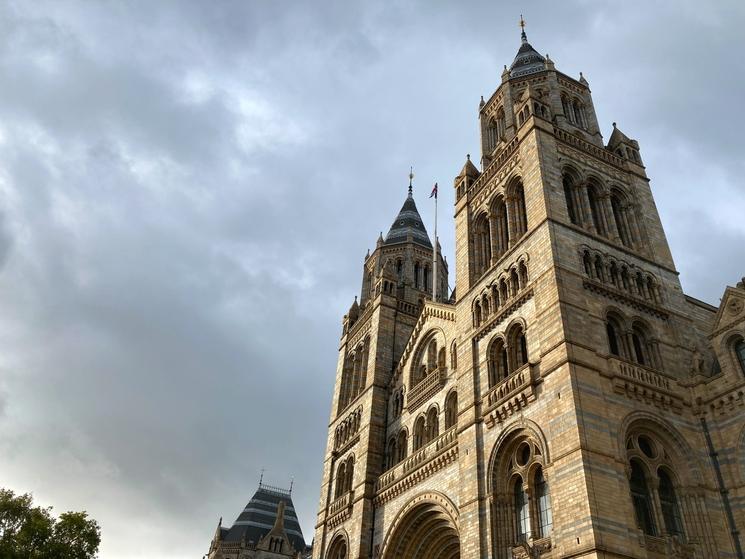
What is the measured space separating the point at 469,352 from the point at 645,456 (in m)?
8.87

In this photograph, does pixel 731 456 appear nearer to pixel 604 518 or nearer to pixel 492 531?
pixel 604 518

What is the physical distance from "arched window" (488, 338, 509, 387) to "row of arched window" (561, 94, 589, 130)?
15470mm

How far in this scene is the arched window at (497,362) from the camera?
26.1m

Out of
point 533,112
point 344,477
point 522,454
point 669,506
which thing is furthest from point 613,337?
point 344,477

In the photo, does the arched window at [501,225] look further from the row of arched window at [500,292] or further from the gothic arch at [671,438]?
the gothic arch at [671,438]

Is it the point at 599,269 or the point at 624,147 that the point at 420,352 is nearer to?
the point at 599,269

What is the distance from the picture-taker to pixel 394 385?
37.4m

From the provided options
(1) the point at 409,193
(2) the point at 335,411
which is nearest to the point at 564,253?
(2) the point at 335,411

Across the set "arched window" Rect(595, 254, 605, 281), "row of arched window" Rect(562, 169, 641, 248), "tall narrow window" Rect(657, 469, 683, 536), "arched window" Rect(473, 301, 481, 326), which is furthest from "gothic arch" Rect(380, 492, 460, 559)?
"row of arched window" Rect(562, 169, 641, 248)

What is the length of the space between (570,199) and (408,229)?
22.9m

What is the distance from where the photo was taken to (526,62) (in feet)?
132

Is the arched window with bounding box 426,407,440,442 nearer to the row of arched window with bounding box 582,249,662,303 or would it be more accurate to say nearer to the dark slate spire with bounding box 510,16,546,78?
the row of arched window with bounding box 582,249,662,303

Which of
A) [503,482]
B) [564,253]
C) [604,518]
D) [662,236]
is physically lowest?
[604,518]

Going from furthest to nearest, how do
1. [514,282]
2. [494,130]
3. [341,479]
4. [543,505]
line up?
[494,130] < [341,479] < [514,282] < [543,505]
